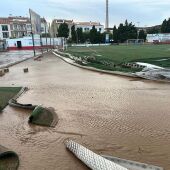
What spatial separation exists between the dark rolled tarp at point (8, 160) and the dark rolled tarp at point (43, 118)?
1842 millimetres

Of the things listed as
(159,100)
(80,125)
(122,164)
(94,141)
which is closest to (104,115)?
(80,125)

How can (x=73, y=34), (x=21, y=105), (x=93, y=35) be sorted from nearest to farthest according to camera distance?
(x=21, y=105)
(x=93, y=35)
(x=73, y=34)

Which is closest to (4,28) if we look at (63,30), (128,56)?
(63,30)

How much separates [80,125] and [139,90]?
14.8 feet

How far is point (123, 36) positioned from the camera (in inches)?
3174

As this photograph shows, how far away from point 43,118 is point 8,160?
2.35 meters

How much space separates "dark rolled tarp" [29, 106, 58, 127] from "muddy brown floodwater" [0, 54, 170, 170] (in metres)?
0.20

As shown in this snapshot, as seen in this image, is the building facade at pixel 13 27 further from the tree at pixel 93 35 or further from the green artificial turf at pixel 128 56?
the green artificial turf at pixel 128 56

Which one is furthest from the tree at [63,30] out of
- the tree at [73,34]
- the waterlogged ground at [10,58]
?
the waterlogged ground at [10,58]

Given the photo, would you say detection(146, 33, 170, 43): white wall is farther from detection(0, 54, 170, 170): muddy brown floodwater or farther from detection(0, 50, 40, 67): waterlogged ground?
detection(0, 54, 170, 170): muddy brown floodwater

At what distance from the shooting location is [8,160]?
5141 millimetres

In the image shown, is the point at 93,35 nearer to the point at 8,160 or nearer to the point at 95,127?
the point at 95,127

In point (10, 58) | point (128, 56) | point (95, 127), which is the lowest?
point (10, 58)

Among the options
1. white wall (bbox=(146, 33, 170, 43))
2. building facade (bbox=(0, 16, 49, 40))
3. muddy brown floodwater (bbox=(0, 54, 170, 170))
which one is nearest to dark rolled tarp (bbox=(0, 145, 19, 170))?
muddy brown floodwater (bbox=(0, 54, 170, 170))
